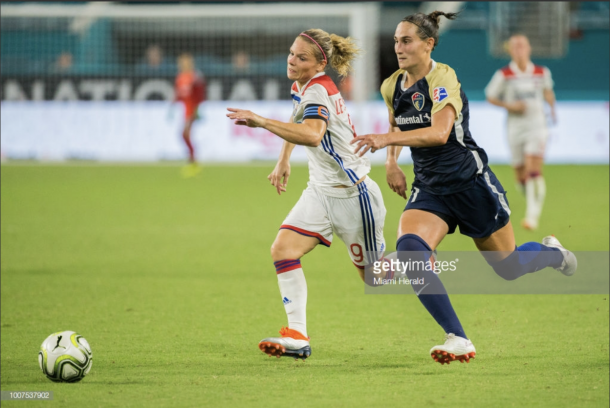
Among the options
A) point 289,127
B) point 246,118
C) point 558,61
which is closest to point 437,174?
point 289,127

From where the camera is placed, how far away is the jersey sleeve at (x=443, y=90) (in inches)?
187

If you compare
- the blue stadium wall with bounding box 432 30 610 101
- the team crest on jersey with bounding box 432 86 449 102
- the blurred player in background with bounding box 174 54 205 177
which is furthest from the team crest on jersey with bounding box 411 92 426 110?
the blue stadium wall with bounding box 432 30 610 101

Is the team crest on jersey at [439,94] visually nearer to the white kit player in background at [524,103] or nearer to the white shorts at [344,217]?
the white shorts at [344,217]

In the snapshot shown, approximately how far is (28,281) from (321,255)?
3342 millimetres

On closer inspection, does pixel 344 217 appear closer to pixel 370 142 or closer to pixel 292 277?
pixel 292 277

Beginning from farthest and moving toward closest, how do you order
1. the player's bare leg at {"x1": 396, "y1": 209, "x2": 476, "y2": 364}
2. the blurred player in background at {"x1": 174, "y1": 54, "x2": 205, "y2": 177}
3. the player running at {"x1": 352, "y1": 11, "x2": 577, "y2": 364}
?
the blurred player in background at {"x1": 174, "y1": 54, "x2": 205, "y2": 177} → the player running at {"x1": 352, "y1": 11, "x2": 577, "y2": 364} → the player's bare leg at {"x1": 396, "y1": 209, "x2": 476, "y2": 364}

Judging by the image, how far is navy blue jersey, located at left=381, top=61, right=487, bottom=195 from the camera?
4.90 meters

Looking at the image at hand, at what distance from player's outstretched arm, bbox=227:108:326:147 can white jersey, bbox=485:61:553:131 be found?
737 centimetres

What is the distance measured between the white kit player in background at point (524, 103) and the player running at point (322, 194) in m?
6.52

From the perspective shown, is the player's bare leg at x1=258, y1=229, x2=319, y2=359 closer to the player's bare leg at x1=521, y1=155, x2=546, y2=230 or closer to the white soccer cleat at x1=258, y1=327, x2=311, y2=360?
the white soccer cleat at x1=258, y1=327, x2=311, y2=360

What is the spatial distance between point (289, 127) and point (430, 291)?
123 cm

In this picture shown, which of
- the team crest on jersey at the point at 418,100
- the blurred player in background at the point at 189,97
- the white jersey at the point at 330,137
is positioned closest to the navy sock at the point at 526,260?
the white jersey at the point at 330,137

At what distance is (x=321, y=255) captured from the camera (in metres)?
9.77

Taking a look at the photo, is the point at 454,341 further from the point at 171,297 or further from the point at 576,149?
the point at 576,149
